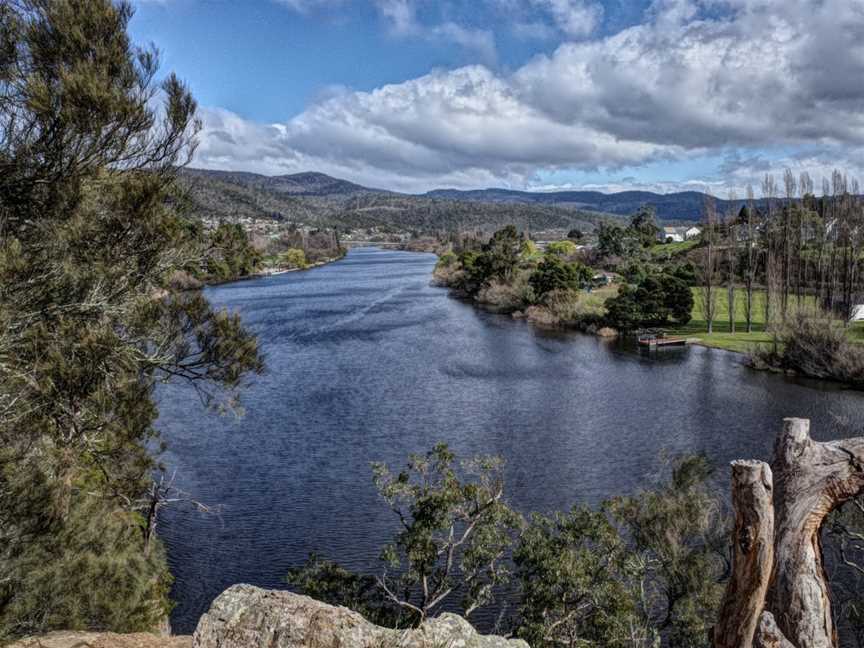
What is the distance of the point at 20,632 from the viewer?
7.28m

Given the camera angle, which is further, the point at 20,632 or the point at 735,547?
the point at 20,632

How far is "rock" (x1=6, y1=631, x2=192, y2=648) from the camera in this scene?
737 cm

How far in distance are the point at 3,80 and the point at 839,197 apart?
56.4 metres

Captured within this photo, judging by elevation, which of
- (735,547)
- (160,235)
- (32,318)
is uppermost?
(160,235)

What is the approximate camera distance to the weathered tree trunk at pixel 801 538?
5039 mm

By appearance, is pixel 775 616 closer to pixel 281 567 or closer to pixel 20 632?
pixel 20 632

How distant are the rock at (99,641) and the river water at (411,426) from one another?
680cm

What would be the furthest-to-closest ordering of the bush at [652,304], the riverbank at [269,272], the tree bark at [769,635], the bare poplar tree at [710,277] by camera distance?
the riverbank at [269,272], the bush at [652,304], the bare poplar tree at [710,277], the tree bark at [769,635]

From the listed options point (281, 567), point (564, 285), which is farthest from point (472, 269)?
point (281, 567)

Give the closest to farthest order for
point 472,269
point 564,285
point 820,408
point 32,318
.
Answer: point 32,318 → point 820,408 → point 564,285 → point 472,269

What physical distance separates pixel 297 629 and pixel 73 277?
16.8 ft

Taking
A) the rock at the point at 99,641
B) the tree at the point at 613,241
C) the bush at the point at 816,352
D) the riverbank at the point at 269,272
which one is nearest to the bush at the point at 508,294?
the tree at the point at 613,241

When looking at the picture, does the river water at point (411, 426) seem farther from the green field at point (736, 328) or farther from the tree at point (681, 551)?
the tree at point (681, 551)

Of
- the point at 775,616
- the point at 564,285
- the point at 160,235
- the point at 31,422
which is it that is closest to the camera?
the point at 775,616
